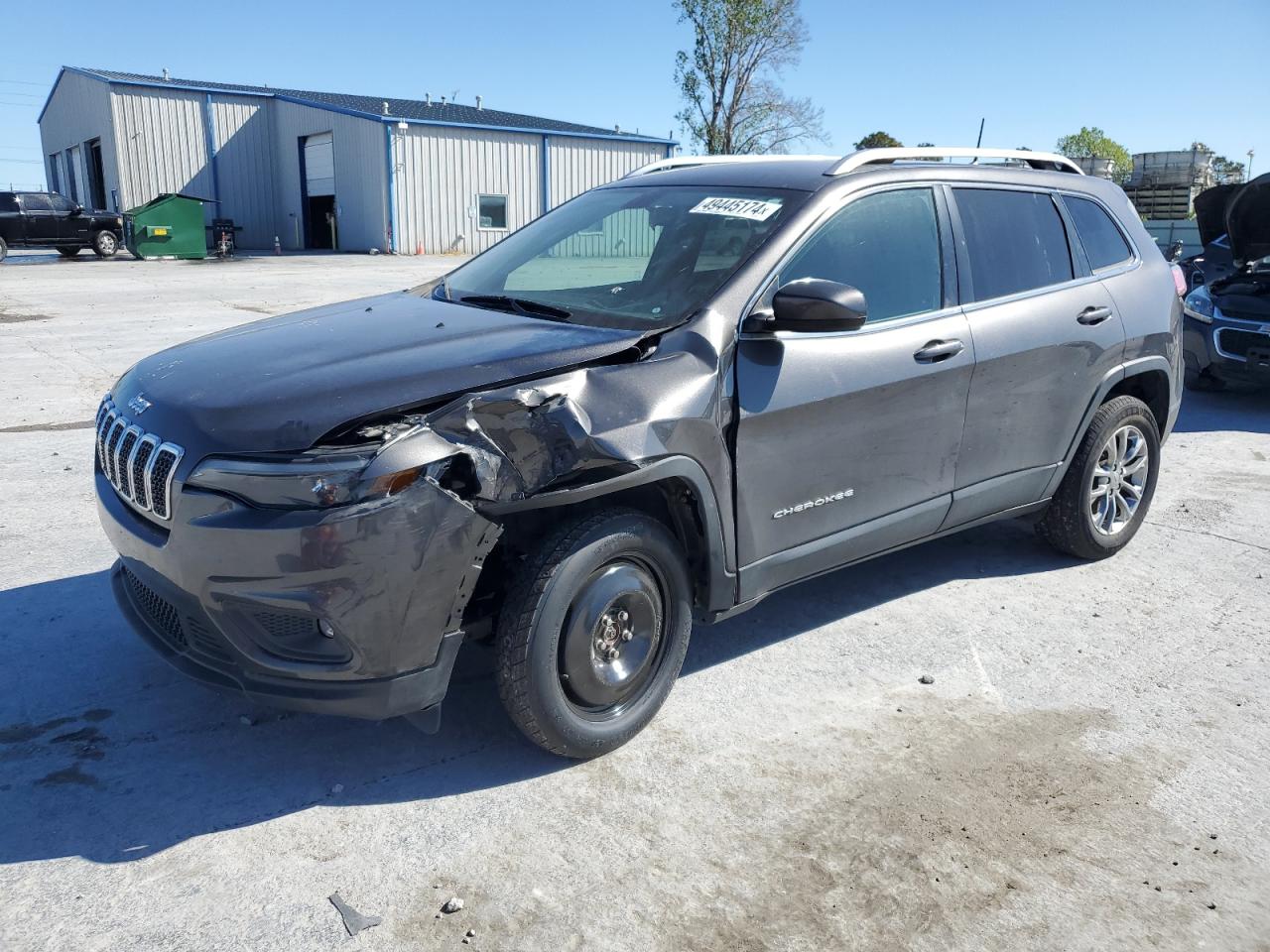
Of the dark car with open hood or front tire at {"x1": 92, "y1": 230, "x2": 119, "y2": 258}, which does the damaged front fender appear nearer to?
the dark car with open hood

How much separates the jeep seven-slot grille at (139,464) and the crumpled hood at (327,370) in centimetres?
4

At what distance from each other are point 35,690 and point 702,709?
7.81ft

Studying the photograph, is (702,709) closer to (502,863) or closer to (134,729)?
(502,863)

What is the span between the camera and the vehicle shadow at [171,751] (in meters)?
2.97

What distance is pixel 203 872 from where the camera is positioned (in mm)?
2754

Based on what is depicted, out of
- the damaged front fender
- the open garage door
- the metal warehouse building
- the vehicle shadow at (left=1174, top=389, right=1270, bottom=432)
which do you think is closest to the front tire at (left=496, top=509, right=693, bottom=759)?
the damaged front fender

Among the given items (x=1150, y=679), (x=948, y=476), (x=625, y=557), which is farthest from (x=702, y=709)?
(x=1150, y=679)

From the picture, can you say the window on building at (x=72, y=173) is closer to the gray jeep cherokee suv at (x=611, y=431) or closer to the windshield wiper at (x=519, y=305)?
the windshield wiper at (x=519, y=305)

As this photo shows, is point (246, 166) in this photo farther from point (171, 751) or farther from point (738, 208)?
point (171, 751)

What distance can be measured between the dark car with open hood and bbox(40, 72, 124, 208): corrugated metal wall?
34.6 meters

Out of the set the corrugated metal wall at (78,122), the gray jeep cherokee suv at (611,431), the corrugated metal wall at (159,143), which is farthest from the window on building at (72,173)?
the gray jeep cherokee suv at (611,431)

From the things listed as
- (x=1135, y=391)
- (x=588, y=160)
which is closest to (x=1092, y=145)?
(x=588, y=160)

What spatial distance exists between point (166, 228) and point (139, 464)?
1108 inches

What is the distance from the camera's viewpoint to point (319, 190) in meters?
36.6
